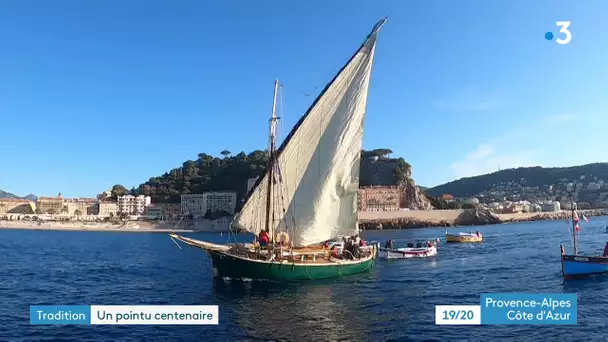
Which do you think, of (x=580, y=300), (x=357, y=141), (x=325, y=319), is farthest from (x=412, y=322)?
(x=357, y=141)

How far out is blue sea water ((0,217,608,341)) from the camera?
1938cm

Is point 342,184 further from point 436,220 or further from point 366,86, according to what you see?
point 436,220

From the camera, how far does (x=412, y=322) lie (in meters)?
21.6

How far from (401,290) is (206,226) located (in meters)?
160

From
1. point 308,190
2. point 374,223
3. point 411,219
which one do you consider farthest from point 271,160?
point 411,219

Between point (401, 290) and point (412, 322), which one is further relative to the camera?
point (401, 290)
